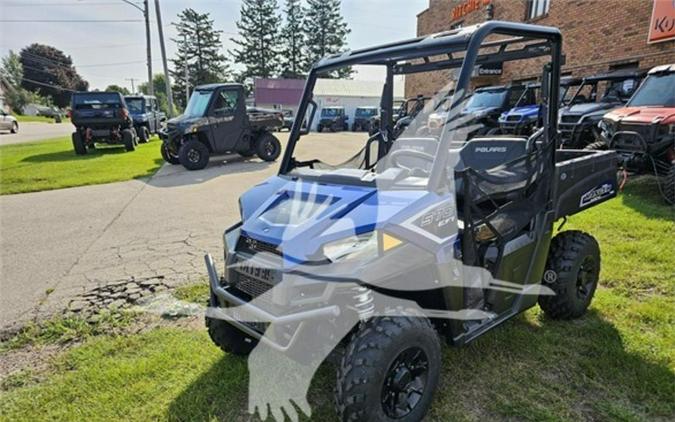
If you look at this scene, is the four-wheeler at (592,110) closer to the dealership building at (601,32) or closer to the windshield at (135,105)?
the dealership building at (601,32)

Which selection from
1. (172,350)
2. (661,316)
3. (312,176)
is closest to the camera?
(312,176)

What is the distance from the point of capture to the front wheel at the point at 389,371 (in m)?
1.74

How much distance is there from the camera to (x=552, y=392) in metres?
2.29

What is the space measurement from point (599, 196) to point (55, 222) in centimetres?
674

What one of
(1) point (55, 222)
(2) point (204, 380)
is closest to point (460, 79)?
(2) point (204, 380)

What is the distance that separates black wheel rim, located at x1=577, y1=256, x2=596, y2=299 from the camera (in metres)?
2.99

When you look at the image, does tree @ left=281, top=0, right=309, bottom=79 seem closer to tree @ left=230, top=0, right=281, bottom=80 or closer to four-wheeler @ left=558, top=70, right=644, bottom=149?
tree @ left=230, top=0, right=281, bottom=80

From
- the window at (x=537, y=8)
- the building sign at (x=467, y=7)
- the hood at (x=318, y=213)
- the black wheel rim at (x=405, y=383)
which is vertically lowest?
the black wheel rim at (x=405, y=383)

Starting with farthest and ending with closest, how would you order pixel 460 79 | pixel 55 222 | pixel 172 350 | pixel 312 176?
pixel 55 222 < pixel 172 350 < pixel 312 176 < pixel 460 79

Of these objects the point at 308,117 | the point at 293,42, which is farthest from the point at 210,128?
the point at 293,42

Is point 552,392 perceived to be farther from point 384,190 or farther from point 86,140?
point 86,140

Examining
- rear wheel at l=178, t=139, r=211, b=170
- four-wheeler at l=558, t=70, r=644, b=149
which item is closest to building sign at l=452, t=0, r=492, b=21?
four-wheeler at l=558, t=70, r=644, b=149

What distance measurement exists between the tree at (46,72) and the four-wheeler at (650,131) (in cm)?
6649

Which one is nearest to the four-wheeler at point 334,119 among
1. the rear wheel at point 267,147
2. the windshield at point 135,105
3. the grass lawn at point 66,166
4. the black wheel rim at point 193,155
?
the windshield at point 135,105
